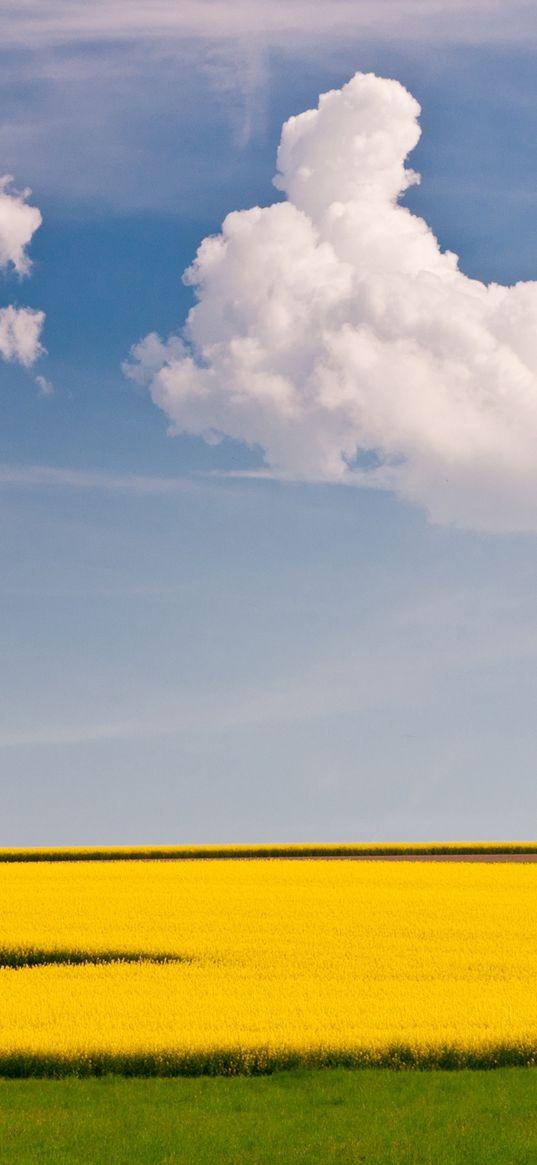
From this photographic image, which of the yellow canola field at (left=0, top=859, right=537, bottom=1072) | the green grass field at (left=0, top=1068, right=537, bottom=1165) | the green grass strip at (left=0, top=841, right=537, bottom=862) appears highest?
the green grass strip at (left=0, top=841, right=537, bottom=862)

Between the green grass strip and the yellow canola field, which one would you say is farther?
the green grass strip

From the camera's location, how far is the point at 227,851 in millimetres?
66375

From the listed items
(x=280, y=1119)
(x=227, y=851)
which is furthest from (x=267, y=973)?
(x=227, y=851)

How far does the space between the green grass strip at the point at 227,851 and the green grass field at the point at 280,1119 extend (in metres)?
47.5

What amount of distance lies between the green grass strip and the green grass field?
47506 millimetres

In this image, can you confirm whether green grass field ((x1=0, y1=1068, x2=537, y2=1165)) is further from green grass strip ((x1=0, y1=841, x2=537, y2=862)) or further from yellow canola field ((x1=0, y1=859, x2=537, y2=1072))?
green grass strip ((x1=0, y1=841, x2=537, y2=862))

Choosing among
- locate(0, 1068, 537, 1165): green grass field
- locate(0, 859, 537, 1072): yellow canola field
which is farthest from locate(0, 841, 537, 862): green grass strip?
locate(0, 1068, 537, 1165): green grass field

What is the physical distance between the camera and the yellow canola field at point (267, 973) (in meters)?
18.5

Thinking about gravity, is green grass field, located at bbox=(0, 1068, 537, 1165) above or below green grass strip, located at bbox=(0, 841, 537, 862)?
below

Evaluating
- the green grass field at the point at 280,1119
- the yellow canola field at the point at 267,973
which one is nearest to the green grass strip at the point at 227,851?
the yellow canola field at the point at 267,973

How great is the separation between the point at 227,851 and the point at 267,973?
41.9m

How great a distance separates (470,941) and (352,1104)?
582 inches

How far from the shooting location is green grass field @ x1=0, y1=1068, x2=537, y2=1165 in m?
14.0

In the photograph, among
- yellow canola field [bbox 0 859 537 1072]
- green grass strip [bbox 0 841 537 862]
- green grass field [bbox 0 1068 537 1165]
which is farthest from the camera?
green grass strip [bbox 0 841 537 862]
